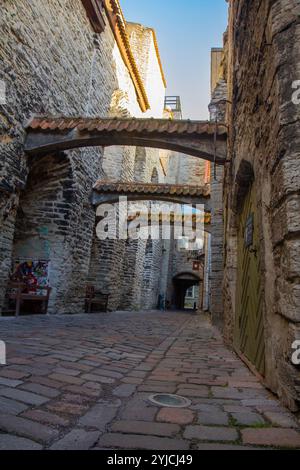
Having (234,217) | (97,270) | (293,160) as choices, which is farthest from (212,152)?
(97,270)

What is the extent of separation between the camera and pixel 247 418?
181cm

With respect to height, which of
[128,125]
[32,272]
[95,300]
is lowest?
[95,300]

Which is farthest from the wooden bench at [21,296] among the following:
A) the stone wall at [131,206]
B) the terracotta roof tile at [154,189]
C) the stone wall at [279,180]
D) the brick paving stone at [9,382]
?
the stone wall at [279,180]

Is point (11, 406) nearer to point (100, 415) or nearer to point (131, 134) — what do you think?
point (100, 415)

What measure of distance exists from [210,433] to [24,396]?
101 cm

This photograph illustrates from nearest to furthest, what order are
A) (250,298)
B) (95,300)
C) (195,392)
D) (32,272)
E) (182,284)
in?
(195,392), (250,298), (32,272), (95,300), (182,284)

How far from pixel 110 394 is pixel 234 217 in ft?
10.5

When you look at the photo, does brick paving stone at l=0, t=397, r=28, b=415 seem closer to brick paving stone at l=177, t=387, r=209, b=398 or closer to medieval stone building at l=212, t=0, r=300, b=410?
brick paving stone at l=177, t=387, r=209, b=398

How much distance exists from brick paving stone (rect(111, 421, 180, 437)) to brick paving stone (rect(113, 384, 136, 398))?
0.49m

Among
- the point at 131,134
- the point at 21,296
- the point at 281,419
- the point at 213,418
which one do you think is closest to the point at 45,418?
the point at 213,418

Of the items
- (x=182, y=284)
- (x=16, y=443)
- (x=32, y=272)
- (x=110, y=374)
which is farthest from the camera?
(x=182, y=284)

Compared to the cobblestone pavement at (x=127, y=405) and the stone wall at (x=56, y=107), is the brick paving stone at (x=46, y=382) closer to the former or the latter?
the cobblestone pavement at (x=127, y=405)

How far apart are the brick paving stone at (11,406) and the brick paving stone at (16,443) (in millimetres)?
272

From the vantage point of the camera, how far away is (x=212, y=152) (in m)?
6.79
